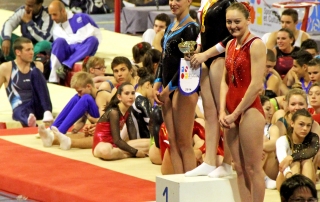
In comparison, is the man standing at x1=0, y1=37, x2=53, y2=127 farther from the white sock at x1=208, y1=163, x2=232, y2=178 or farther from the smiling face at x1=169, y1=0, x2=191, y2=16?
the white sock at x1=208, y1=163, x2=232, y2=178

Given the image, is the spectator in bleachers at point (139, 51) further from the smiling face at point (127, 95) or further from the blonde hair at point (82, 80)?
the smiling face at point (127, 95)

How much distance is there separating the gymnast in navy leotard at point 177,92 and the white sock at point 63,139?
2013 millimetres

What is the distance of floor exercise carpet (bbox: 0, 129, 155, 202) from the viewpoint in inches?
240

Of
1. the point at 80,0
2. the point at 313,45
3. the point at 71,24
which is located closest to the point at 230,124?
the point at 313,45

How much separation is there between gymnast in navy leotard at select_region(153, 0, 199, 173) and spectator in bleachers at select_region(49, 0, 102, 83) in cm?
472

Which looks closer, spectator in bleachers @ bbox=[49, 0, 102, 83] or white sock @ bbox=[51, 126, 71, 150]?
white sock @ bbox=[51, 126, 71, 150]

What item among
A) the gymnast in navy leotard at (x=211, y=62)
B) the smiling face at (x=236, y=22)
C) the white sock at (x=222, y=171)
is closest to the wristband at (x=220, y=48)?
the gymnast in navy leotard at (x=211, y=62)

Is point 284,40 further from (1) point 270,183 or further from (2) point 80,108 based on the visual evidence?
(1) point 270,183

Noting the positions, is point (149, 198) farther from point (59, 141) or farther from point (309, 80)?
point (309, 80)

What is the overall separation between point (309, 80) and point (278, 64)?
0.89 m

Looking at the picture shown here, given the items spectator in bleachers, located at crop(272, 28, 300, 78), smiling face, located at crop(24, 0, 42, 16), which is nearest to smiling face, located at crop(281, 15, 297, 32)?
spectator in bleachers, located at crop(272, 28, 300, 78)

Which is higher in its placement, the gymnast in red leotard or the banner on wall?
the gymnast in red leotard

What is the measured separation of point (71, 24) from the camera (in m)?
10.3

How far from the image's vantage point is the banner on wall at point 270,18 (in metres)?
9.89
